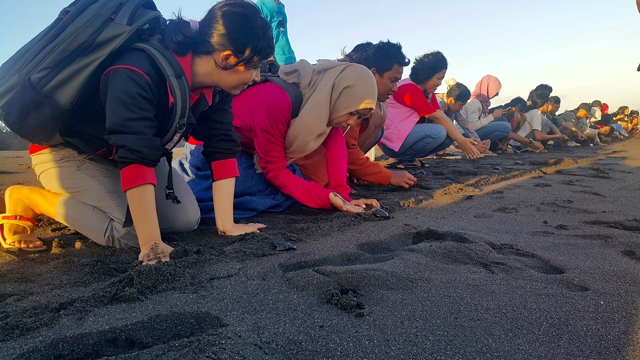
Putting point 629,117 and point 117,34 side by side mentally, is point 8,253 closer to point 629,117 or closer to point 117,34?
point 117,34

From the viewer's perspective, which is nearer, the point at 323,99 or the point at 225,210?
the point at 225,210

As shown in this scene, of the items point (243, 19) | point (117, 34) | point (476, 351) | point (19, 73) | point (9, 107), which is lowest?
point (476, 351)

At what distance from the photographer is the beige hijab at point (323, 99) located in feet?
8.30

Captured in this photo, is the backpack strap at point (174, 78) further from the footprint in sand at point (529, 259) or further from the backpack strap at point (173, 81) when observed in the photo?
the footprint in sand at point (529, 259)

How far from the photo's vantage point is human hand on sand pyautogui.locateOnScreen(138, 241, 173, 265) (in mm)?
1494

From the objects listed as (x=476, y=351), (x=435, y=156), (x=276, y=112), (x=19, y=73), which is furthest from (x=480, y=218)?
(x=435, y=156)

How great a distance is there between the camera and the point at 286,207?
2611 millimetres

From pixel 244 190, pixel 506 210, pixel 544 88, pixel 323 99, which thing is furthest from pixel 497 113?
pixel 244 190

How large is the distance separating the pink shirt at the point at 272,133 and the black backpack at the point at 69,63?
0.93 meters

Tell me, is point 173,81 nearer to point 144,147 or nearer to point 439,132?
point 144,147

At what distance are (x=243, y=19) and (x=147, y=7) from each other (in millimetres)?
371

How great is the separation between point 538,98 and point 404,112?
4.94 m

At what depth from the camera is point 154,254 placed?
1.51m

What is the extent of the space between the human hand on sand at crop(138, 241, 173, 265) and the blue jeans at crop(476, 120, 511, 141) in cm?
567
